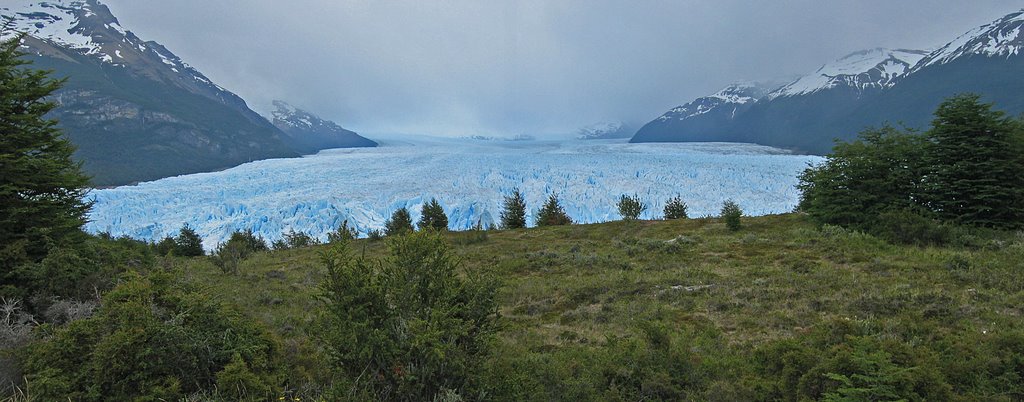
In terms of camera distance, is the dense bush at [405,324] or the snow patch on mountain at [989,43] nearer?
the dense bush at [405,324]

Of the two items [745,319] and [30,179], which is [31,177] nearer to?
[30,179]

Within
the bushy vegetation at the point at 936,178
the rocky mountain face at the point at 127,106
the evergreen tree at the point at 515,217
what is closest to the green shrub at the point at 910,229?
the bushy vegetation at the point at 936,178

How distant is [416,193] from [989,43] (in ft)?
578

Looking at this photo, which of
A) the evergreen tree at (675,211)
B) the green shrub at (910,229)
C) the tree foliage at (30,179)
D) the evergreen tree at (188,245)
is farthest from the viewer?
the evergreen tree at (675,211)

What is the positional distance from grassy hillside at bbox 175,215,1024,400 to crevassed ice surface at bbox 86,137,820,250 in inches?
914

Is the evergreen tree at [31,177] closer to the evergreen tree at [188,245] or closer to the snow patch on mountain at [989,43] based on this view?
the evergreen tree at [188,245]

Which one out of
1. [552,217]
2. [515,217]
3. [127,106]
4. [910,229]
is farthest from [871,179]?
[127,106]

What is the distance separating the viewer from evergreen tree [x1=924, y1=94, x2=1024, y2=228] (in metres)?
13.7

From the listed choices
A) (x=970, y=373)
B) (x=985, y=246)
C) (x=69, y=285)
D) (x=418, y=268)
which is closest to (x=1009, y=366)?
(x=970, y=373)

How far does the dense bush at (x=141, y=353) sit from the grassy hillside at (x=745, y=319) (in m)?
0.74

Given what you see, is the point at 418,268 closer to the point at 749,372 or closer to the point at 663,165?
the point at 749,372

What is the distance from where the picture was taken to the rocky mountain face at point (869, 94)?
11419 centimetres

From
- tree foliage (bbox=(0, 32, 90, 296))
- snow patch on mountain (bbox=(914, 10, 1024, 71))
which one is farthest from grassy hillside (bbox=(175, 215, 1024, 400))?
snow patch on mountain (bbox=(914, 10, 1024, 71))

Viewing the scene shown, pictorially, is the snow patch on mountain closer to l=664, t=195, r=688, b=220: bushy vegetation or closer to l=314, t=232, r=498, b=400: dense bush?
l=664, t=195, r=688, b=220: bushy vegetation
